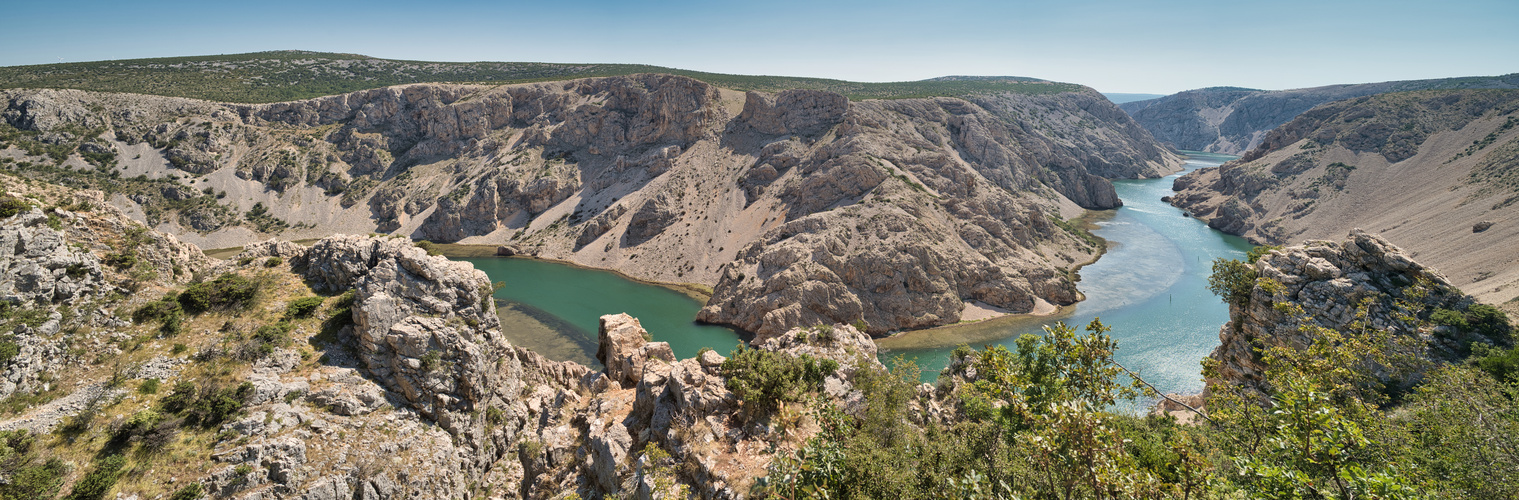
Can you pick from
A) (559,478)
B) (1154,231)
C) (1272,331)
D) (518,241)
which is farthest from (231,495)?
(1154,231)

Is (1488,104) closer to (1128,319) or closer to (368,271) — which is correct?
(1128,319)

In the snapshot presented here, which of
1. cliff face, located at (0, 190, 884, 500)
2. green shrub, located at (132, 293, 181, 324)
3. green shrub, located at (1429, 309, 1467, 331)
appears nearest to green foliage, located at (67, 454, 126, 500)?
cliff face, located at (0, 190, 884, 500)

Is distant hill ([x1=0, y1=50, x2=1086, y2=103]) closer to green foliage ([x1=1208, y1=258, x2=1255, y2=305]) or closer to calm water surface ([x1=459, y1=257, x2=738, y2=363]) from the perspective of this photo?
calm water surface ([x1=459, y1=257, x2=738, y2=363])

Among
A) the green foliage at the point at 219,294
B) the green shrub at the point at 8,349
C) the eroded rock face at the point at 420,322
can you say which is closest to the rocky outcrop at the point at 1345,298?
the eroded rock face at the point at 420,322

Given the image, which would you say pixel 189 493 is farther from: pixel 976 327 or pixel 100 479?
pixel 976 327

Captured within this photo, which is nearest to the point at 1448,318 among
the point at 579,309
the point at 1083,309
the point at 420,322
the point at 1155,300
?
the point at 1083,309

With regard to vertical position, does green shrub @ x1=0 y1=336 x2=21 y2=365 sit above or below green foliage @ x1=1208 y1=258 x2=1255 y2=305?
below

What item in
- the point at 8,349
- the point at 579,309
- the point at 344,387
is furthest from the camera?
the point at 579,309
